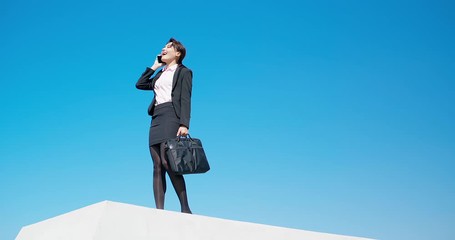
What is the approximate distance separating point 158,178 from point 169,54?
134cm

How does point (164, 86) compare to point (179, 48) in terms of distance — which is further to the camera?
point (179, 48)

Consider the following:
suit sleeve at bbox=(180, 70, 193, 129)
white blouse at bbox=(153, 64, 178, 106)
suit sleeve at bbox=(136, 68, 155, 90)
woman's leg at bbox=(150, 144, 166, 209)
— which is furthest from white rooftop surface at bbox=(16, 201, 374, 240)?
suit sleeve at bbox=(136, 68, 155, 90)

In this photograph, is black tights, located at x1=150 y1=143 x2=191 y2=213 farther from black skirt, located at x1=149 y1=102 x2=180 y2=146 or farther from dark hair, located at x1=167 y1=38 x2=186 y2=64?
dark hair, located at x1=167 y1=38 x2=186 y2=64

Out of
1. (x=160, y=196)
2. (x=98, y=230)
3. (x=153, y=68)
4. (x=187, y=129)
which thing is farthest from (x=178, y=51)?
(x=98, y=230)

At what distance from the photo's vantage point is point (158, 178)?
15.4 feet

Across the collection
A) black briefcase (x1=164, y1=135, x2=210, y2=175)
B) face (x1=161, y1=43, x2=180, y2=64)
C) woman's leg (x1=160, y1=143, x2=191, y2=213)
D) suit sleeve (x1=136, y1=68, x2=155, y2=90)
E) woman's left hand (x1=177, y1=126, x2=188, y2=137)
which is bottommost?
woman's leg (x1=160, y1=143, x2=191, y2=213)

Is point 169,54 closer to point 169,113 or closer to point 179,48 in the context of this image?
point 179,48

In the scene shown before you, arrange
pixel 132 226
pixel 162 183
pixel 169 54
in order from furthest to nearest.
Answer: pixel 169 54, pixel 162 183, pixel 132 226

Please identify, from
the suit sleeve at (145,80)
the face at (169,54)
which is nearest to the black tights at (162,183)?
the suit sleeve at (145,80)

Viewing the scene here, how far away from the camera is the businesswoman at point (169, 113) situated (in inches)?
184

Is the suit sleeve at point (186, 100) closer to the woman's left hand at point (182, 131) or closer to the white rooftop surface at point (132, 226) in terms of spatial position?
the woman's left hand at point (182, 131)

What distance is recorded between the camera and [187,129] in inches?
189

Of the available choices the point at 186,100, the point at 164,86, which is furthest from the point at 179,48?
the point at 186,100

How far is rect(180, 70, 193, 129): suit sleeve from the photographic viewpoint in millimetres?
4781
